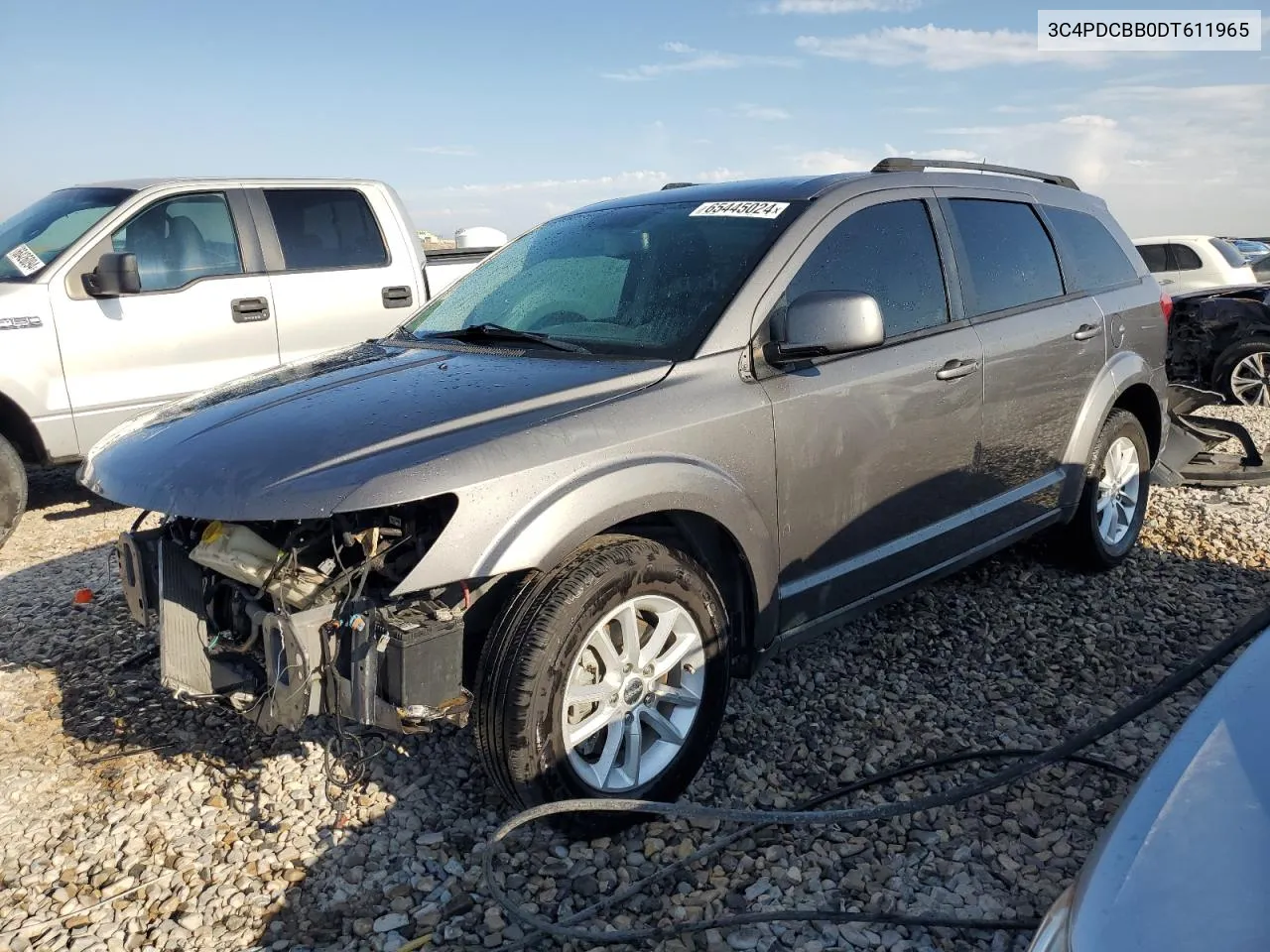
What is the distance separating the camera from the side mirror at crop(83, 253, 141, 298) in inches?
223

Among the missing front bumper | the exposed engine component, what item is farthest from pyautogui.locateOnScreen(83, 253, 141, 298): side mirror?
the missing front bumper

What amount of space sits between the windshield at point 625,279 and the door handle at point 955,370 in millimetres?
799

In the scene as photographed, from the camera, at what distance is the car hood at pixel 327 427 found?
240 centimetres

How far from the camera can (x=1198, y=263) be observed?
42.4 feet

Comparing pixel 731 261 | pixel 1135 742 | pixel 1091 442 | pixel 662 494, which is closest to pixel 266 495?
pixel 662 494

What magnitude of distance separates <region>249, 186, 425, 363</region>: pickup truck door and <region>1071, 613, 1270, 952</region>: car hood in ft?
19.4

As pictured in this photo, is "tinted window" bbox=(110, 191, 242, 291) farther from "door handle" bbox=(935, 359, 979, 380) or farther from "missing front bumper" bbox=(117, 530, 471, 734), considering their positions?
"door handle" bbox=(935, 359, 979, 380)

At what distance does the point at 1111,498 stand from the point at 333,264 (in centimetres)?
503

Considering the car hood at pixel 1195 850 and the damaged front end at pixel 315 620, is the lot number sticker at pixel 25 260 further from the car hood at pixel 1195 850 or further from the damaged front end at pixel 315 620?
the car hood at pixel 1195 850

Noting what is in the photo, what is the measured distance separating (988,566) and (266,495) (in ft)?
12.2

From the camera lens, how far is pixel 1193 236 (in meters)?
13.1

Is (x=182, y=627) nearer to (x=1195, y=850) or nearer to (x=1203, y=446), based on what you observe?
(x=1195, y=850)

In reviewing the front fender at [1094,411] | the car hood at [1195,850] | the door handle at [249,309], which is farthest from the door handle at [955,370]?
the door handle at [249,309]

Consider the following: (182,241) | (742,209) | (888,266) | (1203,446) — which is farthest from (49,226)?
(1203,446)
